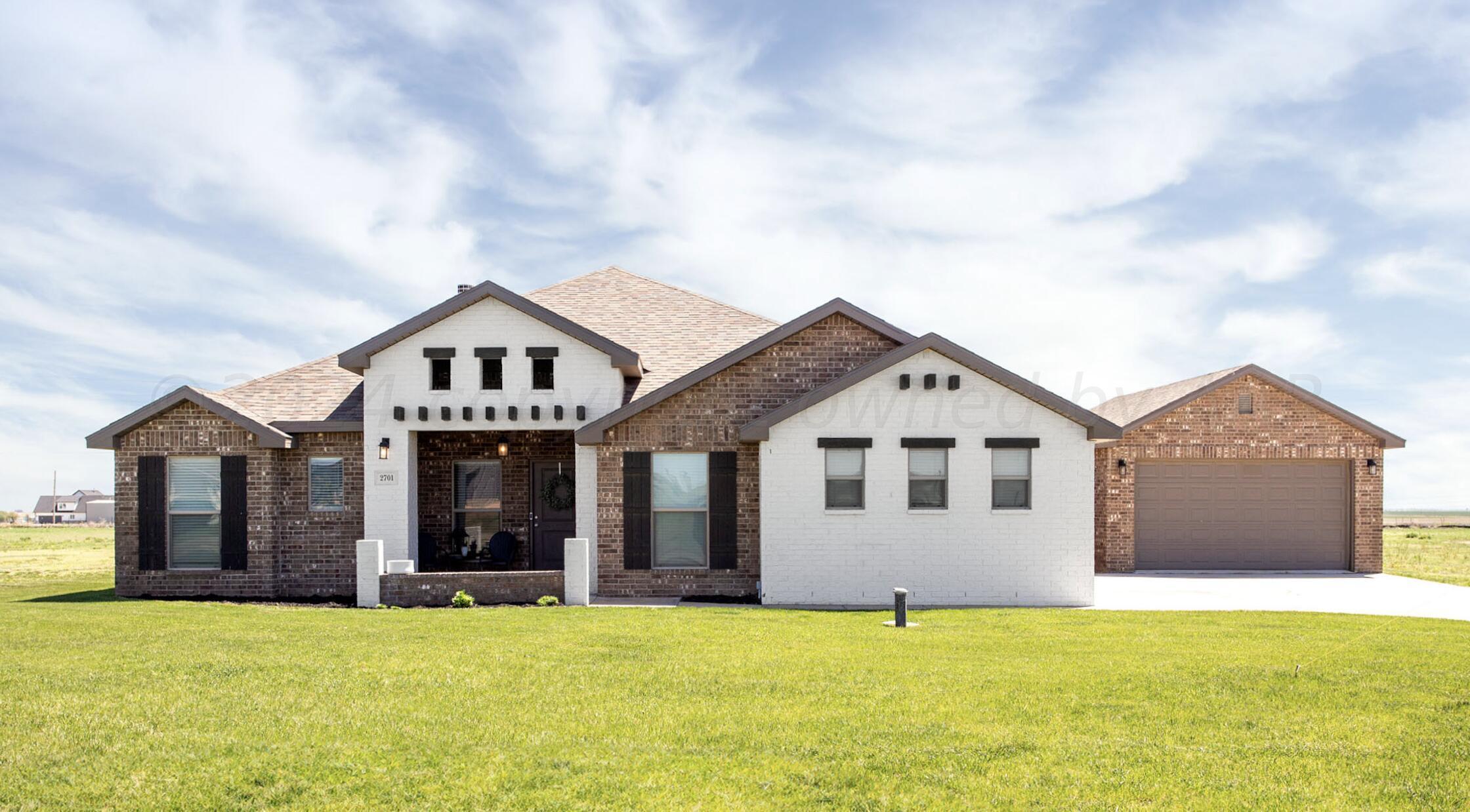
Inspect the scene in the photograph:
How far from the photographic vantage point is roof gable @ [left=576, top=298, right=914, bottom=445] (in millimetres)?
15484

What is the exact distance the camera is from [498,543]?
1784 centimetres

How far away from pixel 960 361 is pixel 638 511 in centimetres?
573

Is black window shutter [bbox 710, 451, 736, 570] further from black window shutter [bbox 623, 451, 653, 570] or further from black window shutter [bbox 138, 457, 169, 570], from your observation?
black window shutter [bbox 138, 457, 169, 570]

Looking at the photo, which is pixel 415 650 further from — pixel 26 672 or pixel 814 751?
pixel 814 751

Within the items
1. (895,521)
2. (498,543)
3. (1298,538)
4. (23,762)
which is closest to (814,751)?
(23,762)

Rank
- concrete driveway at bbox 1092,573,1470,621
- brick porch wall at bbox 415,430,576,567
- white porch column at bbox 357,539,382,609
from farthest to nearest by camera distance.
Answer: brick porch wall at bbox 415,430,576,567 → white porch column at bbox 357,539,382,609 → concrete driveway at bbox 1092,573,1470,621

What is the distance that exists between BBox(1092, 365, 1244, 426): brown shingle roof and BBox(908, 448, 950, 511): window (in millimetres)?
7866

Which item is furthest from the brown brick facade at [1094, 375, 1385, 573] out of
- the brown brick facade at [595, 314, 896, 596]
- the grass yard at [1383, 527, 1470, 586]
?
the brown brick facade at [595, 314, 896, 596]

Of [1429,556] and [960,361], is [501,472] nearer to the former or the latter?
[960,361]

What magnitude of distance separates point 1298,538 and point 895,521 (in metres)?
11.6

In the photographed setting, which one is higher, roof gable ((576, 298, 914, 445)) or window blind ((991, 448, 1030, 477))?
roof gable ((576, 298, 914, 445))

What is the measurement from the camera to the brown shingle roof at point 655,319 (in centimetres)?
1859

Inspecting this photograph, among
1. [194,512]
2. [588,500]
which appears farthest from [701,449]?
[194,512]

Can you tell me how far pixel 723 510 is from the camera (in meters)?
15.7
